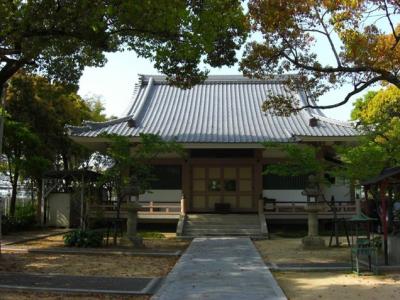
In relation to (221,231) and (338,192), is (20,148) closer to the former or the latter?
(221,231)

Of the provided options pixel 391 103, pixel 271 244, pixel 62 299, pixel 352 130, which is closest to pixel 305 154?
pixel 271 244

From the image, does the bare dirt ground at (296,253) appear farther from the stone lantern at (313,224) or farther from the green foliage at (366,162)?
the green foliage at (366,162)

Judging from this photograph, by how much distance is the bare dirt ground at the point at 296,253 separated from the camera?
1316 centimetres

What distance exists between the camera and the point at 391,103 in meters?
26.7

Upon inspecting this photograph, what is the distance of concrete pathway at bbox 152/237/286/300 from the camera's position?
8.44m

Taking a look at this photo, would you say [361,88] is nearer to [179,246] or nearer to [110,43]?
[110,43]

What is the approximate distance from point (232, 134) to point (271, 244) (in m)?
7.26

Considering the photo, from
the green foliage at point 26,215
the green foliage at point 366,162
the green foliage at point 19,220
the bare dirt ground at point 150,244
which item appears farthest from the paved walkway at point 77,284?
the green foliage at point 26,215

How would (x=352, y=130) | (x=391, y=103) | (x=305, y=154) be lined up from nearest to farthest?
(x=305, y=154) → (x=352, y=130) → (x=391, y=103)

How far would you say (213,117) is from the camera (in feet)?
86.0

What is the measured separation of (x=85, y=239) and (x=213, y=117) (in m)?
12.3

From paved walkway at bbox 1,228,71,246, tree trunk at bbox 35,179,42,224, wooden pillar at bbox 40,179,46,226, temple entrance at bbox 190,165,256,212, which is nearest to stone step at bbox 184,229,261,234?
temple entrance at bbox 190,165,256,212

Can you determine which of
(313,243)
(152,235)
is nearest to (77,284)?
(313,243)

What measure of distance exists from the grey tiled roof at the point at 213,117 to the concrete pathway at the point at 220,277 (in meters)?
7.57
